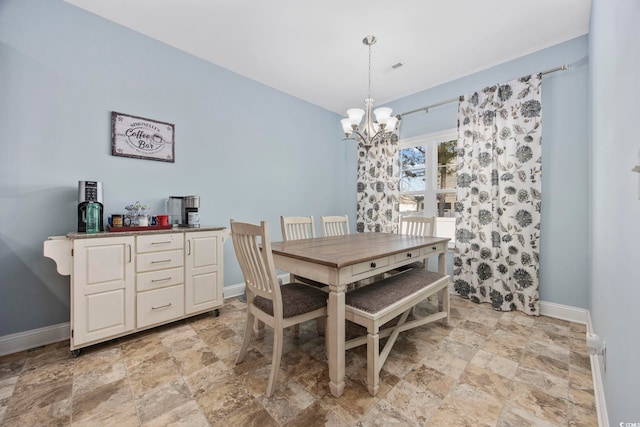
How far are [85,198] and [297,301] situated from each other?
1.88 m

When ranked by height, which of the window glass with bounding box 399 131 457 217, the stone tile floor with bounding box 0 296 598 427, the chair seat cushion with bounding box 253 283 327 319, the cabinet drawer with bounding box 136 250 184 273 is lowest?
the stone tile floor with bounding box 0 296 598 427

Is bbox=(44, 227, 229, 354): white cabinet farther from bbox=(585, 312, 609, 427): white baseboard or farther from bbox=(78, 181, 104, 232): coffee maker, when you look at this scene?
bbox=(585, 312, 609, 427): white baseboard

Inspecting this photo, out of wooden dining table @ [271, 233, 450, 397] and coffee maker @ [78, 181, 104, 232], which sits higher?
coffee maker @ [78, 181, 104, 232]

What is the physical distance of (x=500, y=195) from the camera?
2.69m

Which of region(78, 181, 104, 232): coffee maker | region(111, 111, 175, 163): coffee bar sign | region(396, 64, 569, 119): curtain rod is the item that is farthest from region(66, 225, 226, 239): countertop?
region(396, 64, 569, 119): curtain rod

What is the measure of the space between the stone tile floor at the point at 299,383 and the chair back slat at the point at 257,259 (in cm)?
55

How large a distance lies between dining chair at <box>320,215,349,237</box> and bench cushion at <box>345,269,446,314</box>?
102 centimetres

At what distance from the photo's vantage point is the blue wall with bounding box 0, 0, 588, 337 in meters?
Result: 1.91

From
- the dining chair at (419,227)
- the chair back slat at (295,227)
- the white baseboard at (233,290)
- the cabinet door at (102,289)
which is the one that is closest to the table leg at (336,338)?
the chair back slat at (295,227)

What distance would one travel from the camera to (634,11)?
0.77 m

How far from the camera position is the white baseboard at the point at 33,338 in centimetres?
184

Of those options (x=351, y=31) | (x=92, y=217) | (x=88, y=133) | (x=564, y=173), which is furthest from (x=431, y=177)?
(x=88, y=133)

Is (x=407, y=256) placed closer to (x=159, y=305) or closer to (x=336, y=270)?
(x=336, y=270)

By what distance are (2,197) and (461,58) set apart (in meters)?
4.33
